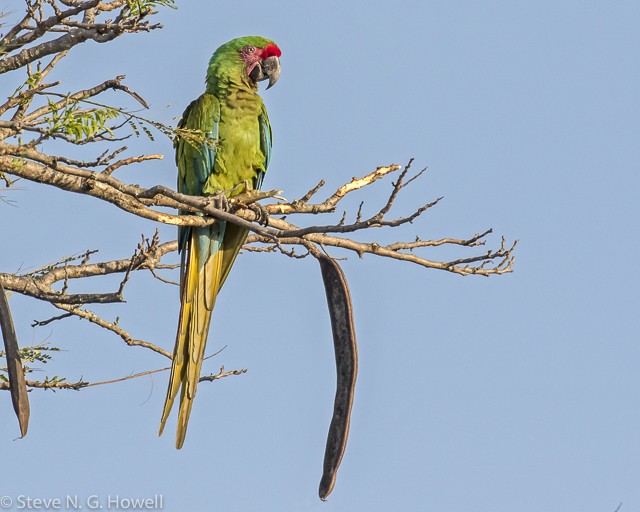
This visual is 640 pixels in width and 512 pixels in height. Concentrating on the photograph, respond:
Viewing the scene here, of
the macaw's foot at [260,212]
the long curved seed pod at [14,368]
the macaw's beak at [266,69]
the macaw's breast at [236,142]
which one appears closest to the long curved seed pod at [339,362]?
the macaw's foot at [260,212]

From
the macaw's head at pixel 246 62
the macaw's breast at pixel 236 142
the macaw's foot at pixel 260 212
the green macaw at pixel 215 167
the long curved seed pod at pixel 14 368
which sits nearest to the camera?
the long curved seed pod at pixel 14 368

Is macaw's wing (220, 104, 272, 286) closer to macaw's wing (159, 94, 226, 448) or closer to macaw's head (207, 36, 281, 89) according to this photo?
macaw's wing (159, 94, 226, 448)

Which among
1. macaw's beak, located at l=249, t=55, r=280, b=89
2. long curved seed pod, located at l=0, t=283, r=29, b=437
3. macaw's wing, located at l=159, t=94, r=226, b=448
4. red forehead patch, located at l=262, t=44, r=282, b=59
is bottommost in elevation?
long curved seed pod, located at l=0, t=283, r=29, b=437

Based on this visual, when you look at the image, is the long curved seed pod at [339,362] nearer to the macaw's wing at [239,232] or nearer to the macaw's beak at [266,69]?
the macaw's wing at [239,232]

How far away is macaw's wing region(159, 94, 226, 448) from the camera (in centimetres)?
382

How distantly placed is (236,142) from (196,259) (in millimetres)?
820

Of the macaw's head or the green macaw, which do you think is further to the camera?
the macaw's head

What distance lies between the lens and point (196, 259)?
4113mm

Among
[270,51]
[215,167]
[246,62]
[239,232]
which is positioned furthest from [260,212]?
[270,51]

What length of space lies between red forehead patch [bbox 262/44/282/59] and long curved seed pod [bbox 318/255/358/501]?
5.83 feet

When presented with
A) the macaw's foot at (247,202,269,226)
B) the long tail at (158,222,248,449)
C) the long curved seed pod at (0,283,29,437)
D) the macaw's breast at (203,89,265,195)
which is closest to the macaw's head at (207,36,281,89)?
the macaw's breast at (203,89,265,195)

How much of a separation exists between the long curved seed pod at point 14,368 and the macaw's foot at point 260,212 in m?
1.35

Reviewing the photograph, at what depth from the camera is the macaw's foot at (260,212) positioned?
11.7 feet

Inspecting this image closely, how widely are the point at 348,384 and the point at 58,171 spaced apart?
1.82m
